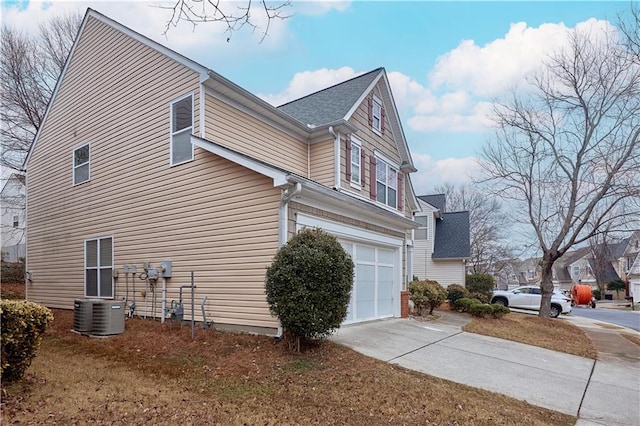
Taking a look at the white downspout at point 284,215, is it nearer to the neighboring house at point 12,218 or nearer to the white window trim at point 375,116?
the white window trim at point 375,116

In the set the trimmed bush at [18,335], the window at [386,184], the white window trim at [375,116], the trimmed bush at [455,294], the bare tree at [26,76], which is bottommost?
the trimmed bush at [455,294]

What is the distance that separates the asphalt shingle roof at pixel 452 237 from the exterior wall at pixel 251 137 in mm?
15747

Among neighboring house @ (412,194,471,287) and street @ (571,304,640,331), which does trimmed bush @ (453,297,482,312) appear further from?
neighboring house @ (412,194,471,287)

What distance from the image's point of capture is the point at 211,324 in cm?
920

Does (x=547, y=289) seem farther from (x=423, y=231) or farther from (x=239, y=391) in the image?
(x=239, y=391)

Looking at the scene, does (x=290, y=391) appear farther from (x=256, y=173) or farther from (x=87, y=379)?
(x=256, y=173)

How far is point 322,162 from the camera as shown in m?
12.6

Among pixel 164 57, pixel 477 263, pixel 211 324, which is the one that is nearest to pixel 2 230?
pixel 164 57

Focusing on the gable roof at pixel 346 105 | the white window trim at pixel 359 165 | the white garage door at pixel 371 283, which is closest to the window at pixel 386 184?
the gable roof at pixel 346 105

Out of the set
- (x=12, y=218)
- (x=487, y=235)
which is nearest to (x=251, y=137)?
(x=12, y=218)

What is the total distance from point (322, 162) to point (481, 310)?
825 cm

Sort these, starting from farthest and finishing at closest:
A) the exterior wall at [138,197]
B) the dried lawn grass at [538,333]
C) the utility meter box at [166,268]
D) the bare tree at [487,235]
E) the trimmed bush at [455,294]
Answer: the bare tree at [487,235]
the trimmed bush at [455,294]
the dried lawn grass at [538,333]
the utility meter box at [166,268]
the exterior wall at [138,197]

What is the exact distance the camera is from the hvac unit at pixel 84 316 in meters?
9.27

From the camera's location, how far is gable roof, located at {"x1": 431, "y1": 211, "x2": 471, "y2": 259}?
2539 centimetres
